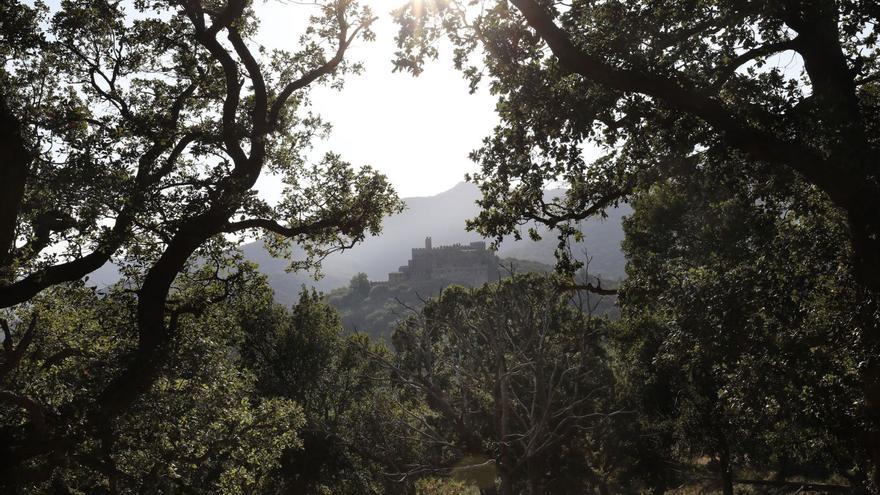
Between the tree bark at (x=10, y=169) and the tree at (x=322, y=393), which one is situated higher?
the tree bark at (x=10, y=169)

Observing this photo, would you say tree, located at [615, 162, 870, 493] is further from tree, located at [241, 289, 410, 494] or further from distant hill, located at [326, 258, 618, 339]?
distant hill, located at [326, 258, 618, 339]

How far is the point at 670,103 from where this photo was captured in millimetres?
7953

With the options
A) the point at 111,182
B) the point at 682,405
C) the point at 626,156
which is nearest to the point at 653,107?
the point at 626,156

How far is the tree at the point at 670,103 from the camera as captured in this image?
7.25 m

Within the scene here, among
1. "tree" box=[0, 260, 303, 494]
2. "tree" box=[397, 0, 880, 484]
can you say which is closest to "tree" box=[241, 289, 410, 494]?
"tree" box=[0, 260, 303, 494]

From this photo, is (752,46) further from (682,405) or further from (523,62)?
(682,405)

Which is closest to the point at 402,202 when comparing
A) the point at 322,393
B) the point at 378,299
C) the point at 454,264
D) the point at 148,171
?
the point at 148,171

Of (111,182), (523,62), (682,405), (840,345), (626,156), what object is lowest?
(682,405)

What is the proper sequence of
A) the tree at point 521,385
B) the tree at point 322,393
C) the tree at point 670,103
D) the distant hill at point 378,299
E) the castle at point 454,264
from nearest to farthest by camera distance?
1. the tree at point 670,103
2. the tree at point 521,385
3. the tree at point 322,393
4. the distant hill at point 378,299
5. the castle at point 454,264

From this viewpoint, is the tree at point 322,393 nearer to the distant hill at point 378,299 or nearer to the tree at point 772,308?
the tree at point 772,308

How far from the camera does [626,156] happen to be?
973 cm

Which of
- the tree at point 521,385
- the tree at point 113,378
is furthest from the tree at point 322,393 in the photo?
the tree at point 113,378

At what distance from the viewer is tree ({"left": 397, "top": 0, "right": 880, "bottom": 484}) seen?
23.8ft

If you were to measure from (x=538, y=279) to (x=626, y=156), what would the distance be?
20.8 metres
